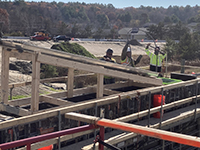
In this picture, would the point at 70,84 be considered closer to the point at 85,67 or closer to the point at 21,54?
the point at 85,67

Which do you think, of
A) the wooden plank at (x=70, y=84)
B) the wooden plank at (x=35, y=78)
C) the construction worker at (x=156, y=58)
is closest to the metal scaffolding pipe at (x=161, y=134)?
the wooden plank at (x=35, y=78)

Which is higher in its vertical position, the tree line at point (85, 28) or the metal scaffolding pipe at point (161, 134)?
the tree line at point (85, 28)

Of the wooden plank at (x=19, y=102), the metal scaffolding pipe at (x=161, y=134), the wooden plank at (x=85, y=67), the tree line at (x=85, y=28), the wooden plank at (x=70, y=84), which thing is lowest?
the wooden plank at (x=19, y=102)

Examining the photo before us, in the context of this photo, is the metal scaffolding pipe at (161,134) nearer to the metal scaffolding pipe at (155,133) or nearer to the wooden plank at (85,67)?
the metal scaffolding pipe at (155,133)

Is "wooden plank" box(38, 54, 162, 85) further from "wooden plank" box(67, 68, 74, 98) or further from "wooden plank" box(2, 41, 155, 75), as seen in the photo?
"wooden plank" box(67, 68, 74, 98)

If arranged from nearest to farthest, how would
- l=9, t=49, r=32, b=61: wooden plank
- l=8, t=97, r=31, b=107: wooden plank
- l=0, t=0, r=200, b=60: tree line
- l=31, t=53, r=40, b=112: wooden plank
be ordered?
l=31, t=53, r=40, b=112: wooden plank → l=9, t=49, r=32, b=61: wooden plank → l=8, t=97, r=31, b=107: wooden plank → l=0, t=0, r=200, b=60: tree line

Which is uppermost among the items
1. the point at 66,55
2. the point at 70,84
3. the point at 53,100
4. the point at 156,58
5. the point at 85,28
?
the point at 85,28

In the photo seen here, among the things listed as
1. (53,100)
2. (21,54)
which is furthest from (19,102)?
(21,54)

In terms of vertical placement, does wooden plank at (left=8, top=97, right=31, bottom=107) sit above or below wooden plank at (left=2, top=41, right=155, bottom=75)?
below

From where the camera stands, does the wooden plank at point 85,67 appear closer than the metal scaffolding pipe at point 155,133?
No

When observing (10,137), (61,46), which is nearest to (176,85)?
(10,137)

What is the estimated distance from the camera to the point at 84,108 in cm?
615

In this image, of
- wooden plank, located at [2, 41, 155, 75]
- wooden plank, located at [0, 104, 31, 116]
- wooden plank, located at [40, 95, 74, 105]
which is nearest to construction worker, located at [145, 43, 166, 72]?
wooden plank, located at [2, 41, 155, 75]

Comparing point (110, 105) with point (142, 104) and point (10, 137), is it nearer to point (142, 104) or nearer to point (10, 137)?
point (142, 104)
